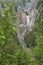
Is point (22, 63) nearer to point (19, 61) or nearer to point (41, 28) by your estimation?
point (19, 61)

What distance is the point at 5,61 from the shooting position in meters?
13.0

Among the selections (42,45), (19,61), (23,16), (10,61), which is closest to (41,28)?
(42,45)

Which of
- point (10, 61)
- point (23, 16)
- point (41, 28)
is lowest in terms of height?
point (23, 16)

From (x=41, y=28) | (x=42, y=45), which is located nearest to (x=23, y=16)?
(x=41, y=28)

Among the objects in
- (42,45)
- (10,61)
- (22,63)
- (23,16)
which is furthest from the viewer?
(23,16)

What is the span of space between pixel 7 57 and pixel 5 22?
192cm

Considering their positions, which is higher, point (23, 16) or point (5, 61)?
point (5, 61)

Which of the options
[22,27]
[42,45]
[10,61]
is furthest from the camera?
[22,27]

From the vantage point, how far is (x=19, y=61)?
16.4m

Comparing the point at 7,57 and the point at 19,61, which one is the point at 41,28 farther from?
the point at 7,57

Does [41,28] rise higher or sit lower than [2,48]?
lower

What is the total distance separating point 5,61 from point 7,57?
0.24 meters

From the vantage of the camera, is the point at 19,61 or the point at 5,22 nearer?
the point at 5,22

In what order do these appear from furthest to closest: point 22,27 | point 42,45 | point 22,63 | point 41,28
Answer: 1. point 22,27
2. point 41,28
3. point 42,45
4. point 22,63
